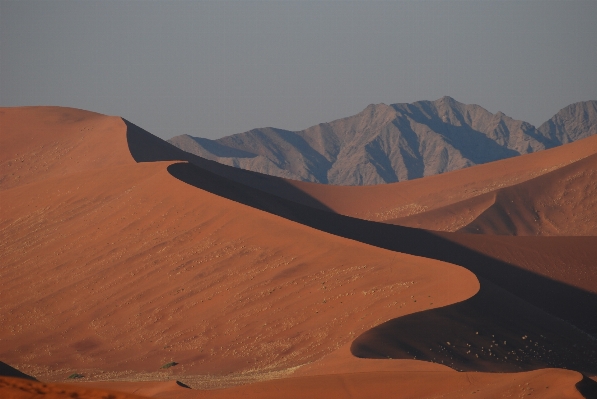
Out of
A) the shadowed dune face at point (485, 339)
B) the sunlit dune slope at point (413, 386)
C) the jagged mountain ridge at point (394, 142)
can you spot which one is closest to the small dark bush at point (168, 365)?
the shadowed dune face at point (485, 339)

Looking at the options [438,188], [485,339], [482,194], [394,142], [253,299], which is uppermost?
[394,142]

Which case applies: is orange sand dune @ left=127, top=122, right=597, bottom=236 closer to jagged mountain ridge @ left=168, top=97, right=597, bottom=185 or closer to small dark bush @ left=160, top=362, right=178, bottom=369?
small dark bush @ left=160, top=362, right=178, bottom=369

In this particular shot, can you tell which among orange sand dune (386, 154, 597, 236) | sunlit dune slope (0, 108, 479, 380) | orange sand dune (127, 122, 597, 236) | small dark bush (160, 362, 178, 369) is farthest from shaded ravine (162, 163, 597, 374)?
orange sand dune (386, 154, 597, 236)

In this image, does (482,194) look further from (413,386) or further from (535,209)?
(413,386)

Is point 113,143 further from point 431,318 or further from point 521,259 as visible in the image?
point 431,318

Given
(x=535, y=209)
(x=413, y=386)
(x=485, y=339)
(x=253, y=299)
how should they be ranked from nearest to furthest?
1. (x=413, y=386)
2. (x=485, y=339)
3. (x=253, y=299)
4. (x=535, y=209)

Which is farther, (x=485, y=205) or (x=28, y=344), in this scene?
(x=485, y=205)

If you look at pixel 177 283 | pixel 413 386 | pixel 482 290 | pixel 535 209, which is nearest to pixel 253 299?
pixel 177 283

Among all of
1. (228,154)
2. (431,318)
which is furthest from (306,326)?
(228,154)
